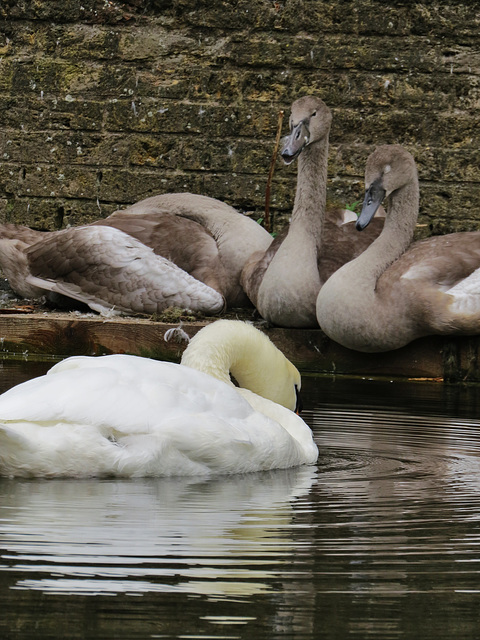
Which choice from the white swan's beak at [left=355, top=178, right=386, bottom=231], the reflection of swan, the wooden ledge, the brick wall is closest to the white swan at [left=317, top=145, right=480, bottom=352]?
the white swan's beak at [left=355, top=178, right=386, bottom=231]

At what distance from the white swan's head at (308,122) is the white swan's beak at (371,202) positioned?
51 cm

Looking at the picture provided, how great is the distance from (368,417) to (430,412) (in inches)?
15.8

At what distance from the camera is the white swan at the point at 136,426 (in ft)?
12.0

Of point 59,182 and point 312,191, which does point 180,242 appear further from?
point 59,182

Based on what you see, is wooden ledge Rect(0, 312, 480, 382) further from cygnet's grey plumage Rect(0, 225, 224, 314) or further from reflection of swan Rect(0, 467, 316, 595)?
reflection of swan Rect(0, 467, 316, 595)

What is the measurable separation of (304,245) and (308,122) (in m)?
0.73

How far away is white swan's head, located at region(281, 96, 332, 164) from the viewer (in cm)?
730

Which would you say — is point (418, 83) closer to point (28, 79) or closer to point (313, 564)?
point (28, 79)

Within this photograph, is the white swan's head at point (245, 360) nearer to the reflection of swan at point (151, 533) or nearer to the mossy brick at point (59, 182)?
the reflection of swan at point (151, 533)

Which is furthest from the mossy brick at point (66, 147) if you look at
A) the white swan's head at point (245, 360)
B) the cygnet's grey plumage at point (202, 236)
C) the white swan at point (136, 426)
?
the white swan at point (136, 426)

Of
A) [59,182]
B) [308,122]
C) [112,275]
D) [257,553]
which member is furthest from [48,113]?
[257,553]

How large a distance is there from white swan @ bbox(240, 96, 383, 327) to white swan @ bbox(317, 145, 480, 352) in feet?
0.94

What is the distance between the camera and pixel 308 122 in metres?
7.40

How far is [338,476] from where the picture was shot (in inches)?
158
